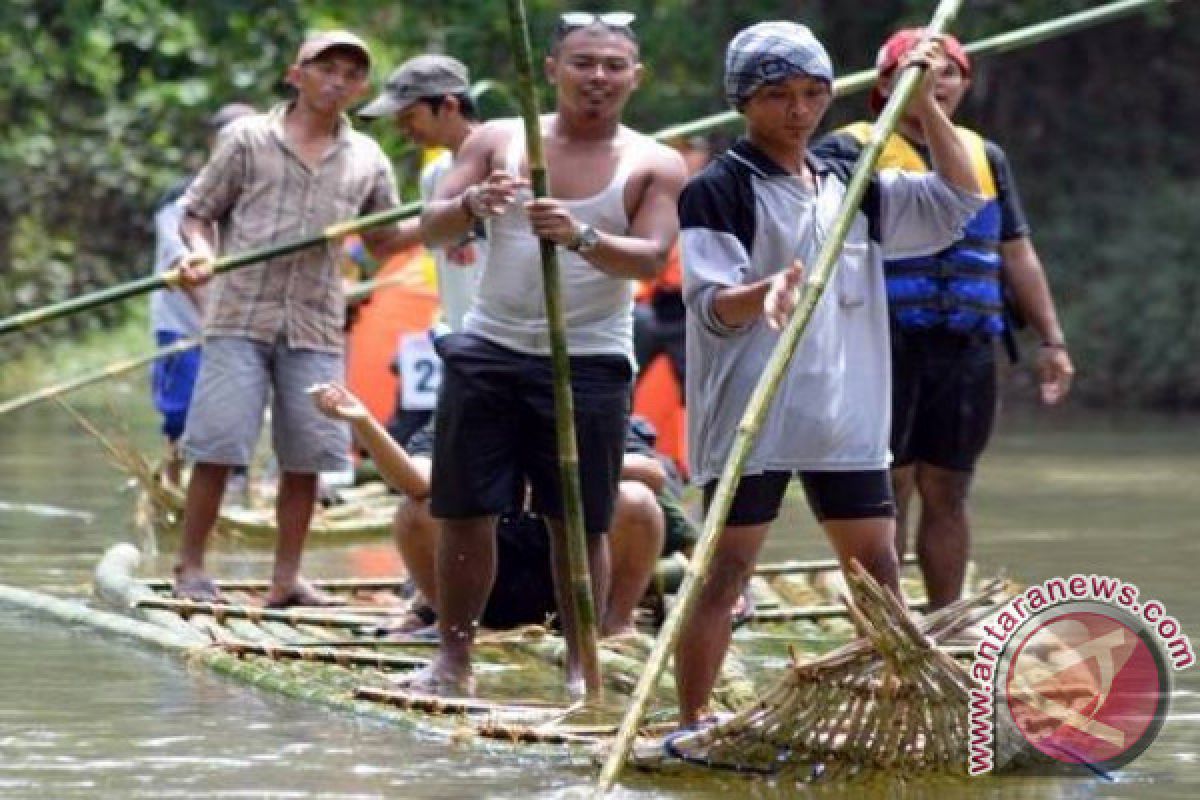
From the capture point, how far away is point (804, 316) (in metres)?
6.29

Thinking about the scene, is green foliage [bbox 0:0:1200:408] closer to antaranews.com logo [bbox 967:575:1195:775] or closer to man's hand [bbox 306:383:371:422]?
man's hand [bbox 306:383:371:422]

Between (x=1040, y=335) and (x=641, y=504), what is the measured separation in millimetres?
1400

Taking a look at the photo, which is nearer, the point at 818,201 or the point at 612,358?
the point at 818,201

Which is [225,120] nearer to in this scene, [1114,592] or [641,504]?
[641,504]

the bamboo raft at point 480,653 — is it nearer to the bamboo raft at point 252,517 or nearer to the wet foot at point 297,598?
the wet foot at point 297,598

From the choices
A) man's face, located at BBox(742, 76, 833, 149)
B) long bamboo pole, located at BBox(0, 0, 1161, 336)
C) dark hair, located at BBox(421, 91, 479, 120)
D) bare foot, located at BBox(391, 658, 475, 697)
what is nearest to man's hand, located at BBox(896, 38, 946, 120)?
man's face, located at BBox(742, 76, 833, 149)

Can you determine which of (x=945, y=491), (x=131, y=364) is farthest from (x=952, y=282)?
(x=131, y=364)

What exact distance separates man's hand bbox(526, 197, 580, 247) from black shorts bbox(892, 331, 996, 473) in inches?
84.3

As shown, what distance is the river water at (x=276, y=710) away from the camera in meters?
6.35

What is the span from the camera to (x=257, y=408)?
376 inches

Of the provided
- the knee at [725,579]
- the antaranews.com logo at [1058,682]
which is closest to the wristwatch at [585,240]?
the knee at [725,579]

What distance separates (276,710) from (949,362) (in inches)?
100

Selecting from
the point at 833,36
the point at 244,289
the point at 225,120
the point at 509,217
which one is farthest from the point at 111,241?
the point at 509,217

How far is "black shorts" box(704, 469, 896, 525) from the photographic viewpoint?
261 inches
